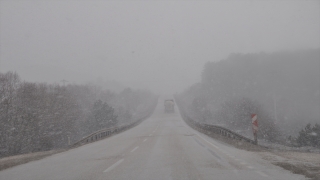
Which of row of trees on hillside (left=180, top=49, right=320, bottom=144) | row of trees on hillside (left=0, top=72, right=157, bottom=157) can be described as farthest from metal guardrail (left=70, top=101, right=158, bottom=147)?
row of trees on hillside (left=180, top=49, right=320, bottom=144)

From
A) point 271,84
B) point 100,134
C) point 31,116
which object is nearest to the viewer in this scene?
point 100,134

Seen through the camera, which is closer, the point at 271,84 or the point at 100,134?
Result: the point at 100,134

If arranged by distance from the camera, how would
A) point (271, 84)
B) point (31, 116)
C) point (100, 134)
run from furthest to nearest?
point (271, 84) → point (31, 116) → point (100, 134)

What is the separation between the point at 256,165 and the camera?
9070mm

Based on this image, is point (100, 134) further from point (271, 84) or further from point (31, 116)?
point (271, 84)

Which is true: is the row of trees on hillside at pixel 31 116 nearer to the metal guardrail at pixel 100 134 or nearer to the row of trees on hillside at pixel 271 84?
the metal guardrail at pixel 100 134

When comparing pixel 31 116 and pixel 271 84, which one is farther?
pixel 271 84

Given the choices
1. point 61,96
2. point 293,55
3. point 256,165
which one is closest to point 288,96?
point 293,55

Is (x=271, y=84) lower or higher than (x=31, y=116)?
higher

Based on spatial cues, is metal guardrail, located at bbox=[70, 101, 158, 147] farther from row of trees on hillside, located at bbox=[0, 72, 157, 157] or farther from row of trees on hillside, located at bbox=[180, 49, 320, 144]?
row of trees on hillside, located at bbox=[180, 49, 320, 144]

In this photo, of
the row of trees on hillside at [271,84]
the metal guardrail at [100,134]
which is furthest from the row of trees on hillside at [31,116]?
the row of trees on hillside at [271,84]

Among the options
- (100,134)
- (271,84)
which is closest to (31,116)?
(100,134)

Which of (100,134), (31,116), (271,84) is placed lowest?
(100,134)

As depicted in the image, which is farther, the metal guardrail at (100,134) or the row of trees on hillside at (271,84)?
the row of trees on hillside at (271,84)
